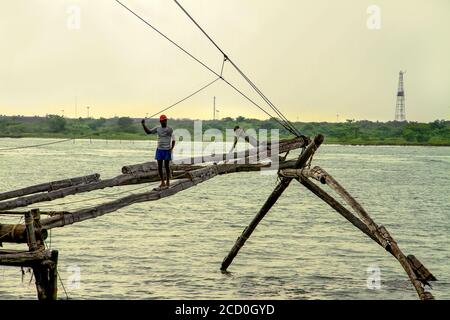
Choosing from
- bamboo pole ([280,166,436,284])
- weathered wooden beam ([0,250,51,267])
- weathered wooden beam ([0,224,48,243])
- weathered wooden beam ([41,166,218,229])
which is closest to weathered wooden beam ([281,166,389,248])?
bamboo pole ([280,166,436,284])

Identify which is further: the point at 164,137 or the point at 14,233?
the point at 164,137

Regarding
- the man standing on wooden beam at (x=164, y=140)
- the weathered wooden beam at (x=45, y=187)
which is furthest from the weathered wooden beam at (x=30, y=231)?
the weathered wooden beam at (x=45, y=187)

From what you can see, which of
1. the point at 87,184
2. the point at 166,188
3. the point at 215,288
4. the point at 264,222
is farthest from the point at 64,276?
the point at 264,222

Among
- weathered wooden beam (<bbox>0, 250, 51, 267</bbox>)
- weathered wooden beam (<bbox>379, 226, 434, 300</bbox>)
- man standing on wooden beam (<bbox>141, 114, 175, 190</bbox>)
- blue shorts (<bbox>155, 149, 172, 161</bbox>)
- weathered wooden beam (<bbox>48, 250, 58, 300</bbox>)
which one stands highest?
man standing on wooden beam (<bbox>141, 114, 175, 190</bbox>)

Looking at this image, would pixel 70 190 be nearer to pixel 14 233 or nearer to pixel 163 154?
pixel 163 154

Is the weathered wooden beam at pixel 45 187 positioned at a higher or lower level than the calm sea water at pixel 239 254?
higher

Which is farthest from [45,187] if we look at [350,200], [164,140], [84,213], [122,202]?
[350,200]

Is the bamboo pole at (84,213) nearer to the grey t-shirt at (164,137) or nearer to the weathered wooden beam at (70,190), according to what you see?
the grey t-shirt at (164,137)

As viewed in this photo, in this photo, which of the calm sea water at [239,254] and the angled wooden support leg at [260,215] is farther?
the calm sea water at [239,254]

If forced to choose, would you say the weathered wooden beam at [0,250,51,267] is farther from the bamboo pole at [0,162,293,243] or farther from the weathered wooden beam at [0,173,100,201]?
the weathered wooden beam at [0,173,100,201]
